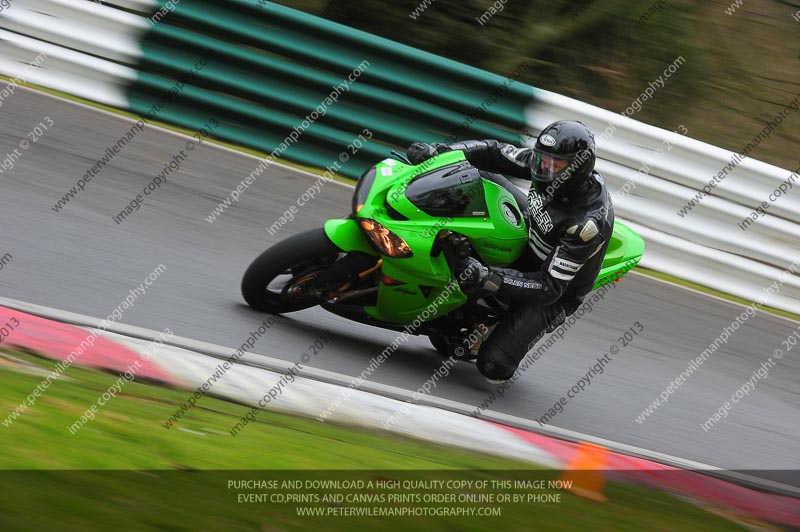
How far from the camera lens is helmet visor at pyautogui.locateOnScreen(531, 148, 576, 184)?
225 inches

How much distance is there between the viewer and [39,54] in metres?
9.07

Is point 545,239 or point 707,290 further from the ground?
point 545,239

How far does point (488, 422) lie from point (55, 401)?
244 centimetres

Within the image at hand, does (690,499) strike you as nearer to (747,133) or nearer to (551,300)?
(551,300)

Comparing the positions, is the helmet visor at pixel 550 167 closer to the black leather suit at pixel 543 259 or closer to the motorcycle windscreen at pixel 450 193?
the black leather suit at pixel 543 259

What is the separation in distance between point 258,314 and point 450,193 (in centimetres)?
145

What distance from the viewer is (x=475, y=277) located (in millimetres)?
5805

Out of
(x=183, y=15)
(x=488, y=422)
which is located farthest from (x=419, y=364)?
(x=183, y=15)

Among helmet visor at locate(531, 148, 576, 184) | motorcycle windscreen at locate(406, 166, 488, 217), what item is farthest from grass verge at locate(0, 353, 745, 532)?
helmet visor at locate(531, 148, 576, 184)

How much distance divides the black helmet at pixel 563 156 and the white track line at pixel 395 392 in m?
1.45

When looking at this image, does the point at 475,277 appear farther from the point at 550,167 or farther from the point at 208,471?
the point at 208,471

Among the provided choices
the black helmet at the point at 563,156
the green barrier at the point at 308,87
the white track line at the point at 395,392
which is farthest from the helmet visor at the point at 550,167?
the green barrier at the point at 308,87

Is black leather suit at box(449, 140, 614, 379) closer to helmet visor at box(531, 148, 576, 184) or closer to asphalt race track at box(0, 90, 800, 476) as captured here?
helmet visor at box(531, 148, 576, 184)

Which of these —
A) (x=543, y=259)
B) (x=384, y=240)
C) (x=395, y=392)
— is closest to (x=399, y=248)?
(x=384, y=240)
